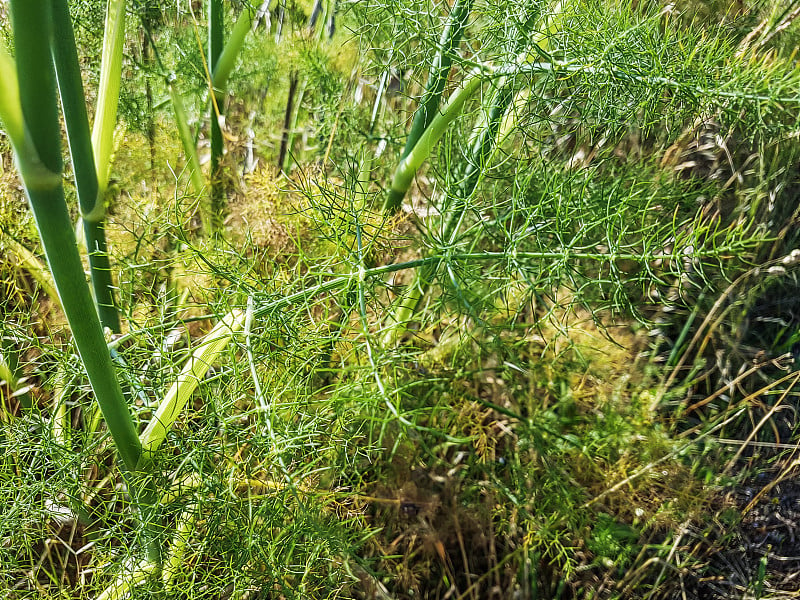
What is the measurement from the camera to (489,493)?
4.23ft

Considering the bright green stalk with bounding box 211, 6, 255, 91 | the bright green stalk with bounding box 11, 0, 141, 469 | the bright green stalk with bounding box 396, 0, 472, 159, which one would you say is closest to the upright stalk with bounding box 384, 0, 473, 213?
the bright green stalk with bounding box 396, 0, 472, 159

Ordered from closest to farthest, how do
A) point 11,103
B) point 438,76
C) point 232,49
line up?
point 11,103 < point 438,76 < point 232,49

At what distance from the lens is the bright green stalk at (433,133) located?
0.98 meters

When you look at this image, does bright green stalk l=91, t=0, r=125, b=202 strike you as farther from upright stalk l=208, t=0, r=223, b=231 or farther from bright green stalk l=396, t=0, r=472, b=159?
bright green stalk l=396, t=0, r=472, b=159

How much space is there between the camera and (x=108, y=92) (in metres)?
0.91

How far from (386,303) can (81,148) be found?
649 mm

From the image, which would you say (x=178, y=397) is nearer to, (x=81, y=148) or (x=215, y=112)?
(x=81, y=148)

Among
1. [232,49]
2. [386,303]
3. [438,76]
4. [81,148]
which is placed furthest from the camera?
[386,303]

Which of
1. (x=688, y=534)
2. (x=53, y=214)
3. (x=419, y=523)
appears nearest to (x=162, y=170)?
(x=53, y=214)

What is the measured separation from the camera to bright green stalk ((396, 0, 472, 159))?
91 centimetres

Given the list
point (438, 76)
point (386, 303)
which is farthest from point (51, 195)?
point (386, 303)

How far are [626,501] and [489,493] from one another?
0.26m

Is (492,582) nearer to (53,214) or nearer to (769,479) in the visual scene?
(769,479)

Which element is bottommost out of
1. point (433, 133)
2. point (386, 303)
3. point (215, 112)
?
point (386, 303)
